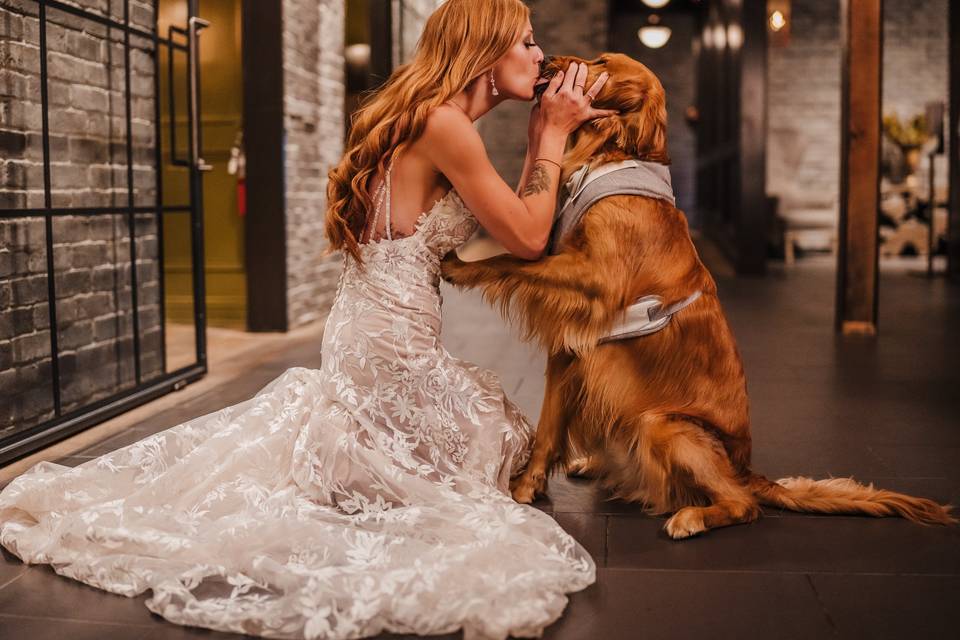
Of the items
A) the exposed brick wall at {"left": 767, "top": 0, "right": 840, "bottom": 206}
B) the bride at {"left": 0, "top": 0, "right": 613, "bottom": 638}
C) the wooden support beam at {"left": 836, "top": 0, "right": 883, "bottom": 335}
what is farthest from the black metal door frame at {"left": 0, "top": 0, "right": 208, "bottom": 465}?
the exposed brick wall at {"left": 767, "top": 0, "right": 840, "bottom": 206}

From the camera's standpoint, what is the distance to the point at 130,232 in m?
3.60

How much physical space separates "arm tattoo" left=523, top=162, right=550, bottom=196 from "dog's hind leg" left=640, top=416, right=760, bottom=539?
578 millimetres

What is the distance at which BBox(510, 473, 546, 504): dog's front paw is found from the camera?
7.79ft

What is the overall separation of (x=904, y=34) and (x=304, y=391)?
12.3 meters

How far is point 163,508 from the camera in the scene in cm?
212

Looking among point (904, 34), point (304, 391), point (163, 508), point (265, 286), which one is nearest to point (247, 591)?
point (163, 508)

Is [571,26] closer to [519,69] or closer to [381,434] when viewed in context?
[519,69]

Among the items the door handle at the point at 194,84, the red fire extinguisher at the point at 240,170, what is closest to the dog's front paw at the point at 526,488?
the door handle at the point at 194,84

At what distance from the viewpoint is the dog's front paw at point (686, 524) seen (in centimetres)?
211

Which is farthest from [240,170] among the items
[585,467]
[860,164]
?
[585,467]

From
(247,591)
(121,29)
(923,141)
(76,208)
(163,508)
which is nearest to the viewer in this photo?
(247,591)

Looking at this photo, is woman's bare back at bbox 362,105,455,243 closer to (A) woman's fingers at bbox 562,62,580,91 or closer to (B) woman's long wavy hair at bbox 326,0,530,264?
(B) woman's long wavy hair at bbox 326,0,530,264

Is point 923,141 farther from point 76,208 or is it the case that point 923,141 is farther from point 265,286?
point 76,208

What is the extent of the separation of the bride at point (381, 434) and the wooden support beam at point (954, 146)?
22.7ft
